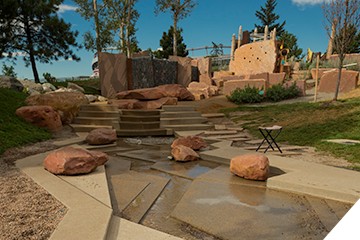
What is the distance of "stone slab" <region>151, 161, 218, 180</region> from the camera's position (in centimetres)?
422

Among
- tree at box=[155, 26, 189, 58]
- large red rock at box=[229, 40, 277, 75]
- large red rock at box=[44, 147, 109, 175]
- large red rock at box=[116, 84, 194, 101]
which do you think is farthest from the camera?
tree at box=[155, 26, 189, 58]

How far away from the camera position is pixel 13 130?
19.6 feet

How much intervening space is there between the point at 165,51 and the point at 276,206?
93.5 ft

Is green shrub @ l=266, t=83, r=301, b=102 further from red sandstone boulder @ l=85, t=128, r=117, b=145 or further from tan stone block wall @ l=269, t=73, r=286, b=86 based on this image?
red sandstone boulder @ l=85, t=128, r=117, b=145

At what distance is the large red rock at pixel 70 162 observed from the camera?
3.59 meters

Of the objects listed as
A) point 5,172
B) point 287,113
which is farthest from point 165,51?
point 5,172

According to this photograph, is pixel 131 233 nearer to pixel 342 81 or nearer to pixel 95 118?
pixel 95 118

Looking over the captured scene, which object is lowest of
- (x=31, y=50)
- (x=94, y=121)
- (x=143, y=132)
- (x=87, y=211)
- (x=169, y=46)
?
(x=143, y=132)

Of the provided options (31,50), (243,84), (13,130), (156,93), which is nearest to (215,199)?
(13,130)

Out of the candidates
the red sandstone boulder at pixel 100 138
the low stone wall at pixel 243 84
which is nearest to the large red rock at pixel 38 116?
the red sandstone boulder at pixel 100 138

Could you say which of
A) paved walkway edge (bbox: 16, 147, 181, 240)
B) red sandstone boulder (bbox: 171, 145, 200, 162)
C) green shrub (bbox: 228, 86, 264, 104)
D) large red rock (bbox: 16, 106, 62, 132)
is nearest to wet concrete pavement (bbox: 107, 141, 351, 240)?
paved walkway edge (bbox: 16, 147, 181, 240)

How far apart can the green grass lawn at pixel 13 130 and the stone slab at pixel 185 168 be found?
9.33 feet

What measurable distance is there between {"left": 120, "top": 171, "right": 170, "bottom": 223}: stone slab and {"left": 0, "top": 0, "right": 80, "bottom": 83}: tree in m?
14.6

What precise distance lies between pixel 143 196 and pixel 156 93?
24.2 feet
